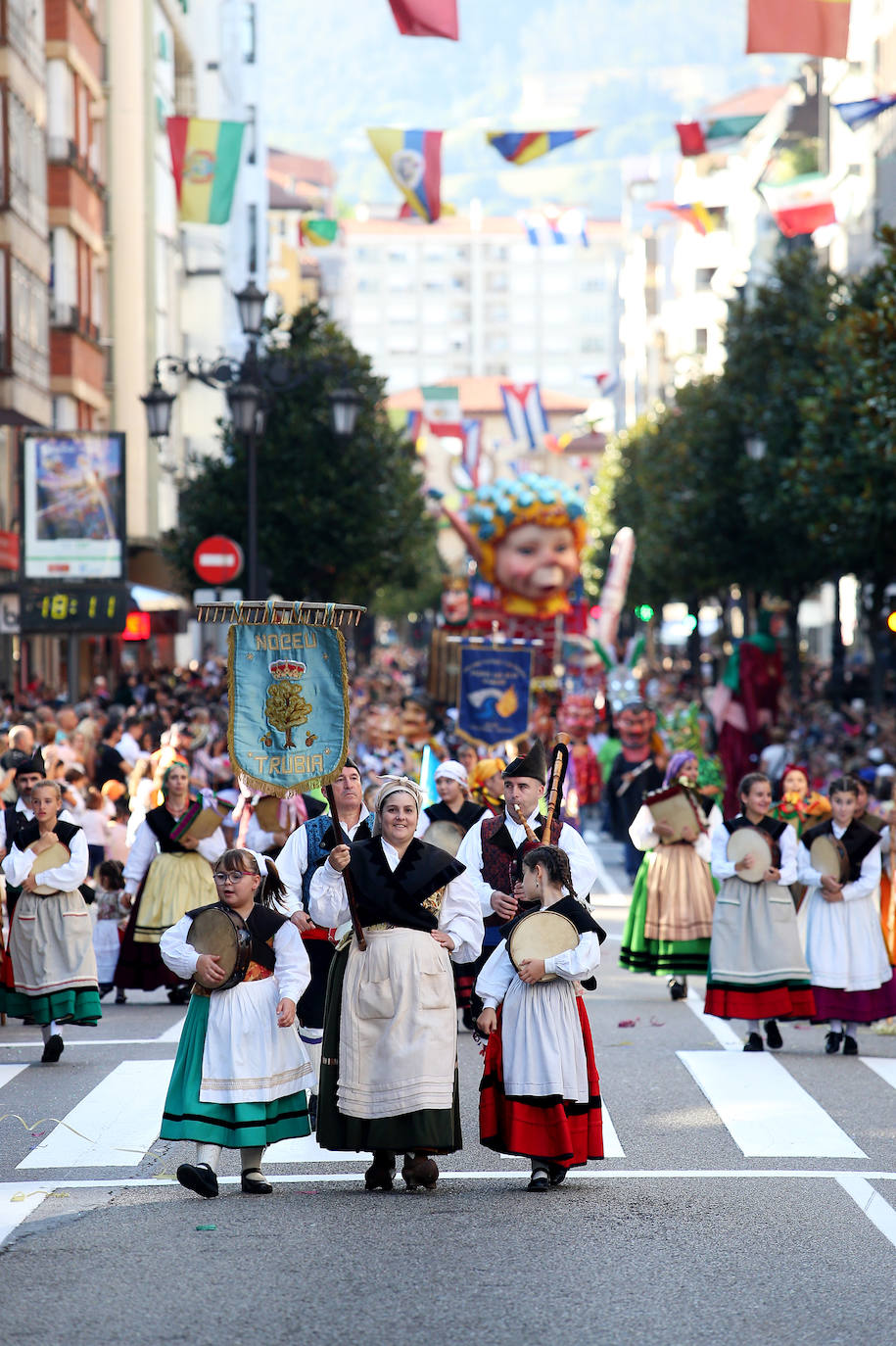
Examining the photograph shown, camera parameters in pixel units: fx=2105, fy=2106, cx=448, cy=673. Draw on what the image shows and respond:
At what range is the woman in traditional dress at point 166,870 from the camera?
13688mm

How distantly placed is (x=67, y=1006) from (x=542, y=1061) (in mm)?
4658

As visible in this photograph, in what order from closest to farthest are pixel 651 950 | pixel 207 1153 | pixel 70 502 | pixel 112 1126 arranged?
pixel 207 1153, pixel 112 1126, pixel 651 950, pixel 70 502

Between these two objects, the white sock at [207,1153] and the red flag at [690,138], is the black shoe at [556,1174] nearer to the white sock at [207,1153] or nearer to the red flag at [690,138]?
the white sock at [207,1153]

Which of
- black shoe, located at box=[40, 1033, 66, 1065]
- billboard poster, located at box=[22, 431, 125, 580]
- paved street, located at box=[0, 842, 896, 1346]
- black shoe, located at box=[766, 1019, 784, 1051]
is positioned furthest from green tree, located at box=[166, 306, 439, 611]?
paved street, located at box=[0, 842, 896, 1346]

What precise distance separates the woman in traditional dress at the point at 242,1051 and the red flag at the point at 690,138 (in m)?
20.7

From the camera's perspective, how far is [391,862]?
27.3 ft

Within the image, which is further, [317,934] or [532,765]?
[317,934]

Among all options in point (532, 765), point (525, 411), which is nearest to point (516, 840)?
point (532, 765)

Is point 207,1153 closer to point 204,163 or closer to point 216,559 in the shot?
point 216,559

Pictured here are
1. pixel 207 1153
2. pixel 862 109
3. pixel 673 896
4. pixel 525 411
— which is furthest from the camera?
pixel 525 411

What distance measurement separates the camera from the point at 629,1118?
10258 mm

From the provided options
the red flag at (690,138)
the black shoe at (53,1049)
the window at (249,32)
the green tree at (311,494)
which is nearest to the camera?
the black shoe at (53,1049)

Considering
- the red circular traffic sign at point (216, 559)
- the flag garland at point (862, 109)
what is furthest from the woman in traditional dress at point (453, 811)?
the red circular traffic sign at point (216, 559)

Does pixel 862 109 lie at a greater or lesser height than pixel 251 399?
greater
